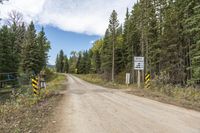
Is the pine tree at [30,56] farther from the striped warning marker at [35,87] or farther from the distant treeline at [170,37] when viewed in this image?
the striped warning marker at [35,87]

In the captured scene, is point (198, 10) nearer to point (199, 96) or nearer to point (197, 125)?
point (199, 96)

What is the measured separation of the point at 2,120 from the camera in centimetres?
707

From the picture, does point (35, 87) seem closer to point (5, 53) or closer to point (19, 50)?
point (5, 53)

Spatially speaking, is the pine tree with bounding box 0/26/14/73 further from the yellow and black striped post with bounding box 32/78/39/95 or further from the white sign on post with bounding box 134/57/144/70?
the yellow and black striped post with bounding box 32/78/39/95

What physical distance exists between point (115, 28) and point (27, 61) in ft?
58.7

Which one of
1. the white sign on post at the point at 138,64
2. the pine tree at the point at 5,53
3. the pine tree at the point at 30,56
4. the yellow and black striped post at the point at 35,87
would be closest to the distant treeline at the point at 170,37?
the white sign on post at the point at 138,64

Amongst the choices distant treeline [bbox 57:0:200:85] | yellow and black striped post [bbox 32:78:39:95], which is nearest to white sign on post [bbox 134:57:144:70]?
distant treeline [bbox 57:0:200:85]

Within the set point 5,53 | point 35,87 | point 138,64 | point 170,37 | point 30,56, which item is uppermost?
point 170,37

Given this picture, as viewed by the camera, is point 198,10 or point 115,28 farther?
point 115,28

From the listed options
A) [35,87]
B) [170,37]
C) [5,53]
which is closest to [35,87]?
[35,87]

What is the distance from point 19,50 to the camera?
46.3 m

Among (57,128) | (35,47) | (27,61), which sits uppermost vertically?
(35,47)

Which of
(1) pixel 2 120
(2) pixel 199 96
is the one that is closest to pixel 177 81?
(2) pixel 199 96

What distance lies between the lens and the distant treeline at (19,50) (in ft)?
110
